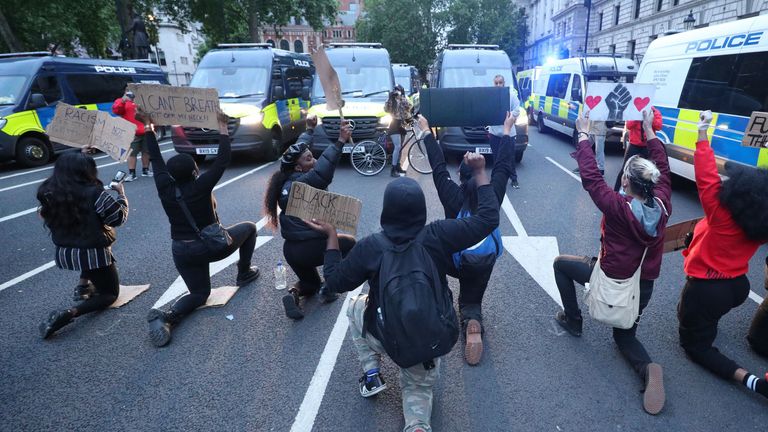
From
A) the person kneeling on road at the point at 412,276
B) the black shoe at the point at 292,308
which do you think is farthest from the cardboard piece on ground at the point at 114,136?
the person kneeling on road at the point at 412,276

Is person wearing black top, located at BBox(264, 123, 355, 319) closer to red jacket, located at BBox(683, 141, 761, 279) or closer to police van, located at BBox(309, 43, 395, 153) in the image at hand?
red jacket, located at BBox(683, 141, 761, 279)

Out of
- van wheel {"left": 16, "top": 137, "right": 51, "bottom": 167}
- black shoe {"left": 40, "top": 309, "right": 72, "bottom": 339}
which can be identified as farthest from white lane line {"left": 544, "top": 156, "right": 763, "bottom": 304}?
van wheel {"left": 16, "top": 137, "right": 51, "bottom": 167}

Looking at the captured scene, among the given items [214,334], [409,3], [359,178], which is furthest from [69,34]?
[409,3]

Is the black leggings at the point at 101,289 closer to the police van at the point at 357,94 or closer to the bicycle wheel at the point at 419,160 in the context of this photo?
the police van at the point at 357,94

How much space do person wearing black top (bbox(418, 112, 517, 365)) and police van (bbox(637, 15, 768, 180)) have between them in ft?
13.7

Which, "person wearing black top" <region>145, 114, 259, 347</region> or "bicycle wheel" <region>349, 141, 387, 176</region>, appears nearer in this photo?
"person wearing black top" <region>145, 114, 259, 347</region>

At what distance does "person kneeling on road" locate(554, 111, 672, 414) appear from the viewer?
259cm

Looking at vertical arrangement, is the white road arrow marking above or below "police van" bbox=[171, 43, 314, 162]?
below

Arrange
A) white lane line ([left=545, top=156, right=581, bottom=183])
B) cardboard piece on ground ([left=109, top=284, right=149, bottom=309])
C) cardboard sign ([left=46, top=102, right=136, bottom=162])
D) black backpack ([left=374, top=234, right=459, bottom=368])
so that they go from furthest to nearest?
1. white lane line ([left=545, top=156, right=581, bottom=183])
2. cardboard piece on ground ([left=109, top=284, right=149, bottom=309])
3. cardboard sign ([left=46, top=102, right=136, bottom=162])
4. black backpack ([left=374, top=234, right=459, bottom=368])

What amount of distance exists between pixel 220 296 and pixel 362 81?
7576 mm

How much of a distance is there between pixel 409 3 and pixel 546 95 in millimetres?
34703

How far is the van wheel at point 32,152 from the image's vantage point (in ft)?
35.6

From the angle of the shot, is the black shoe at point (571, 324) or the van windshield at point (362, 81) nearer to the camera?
the black shoe at point (571, 324)

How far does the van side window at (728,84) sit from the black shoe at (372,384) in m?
6.18
